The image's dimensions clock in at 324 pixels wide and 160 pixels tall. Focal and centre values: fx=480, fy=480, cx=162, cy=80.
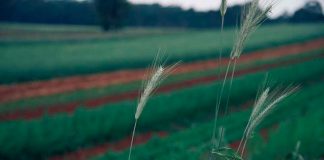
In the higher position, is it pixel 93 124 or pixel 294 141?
pixel 294 141

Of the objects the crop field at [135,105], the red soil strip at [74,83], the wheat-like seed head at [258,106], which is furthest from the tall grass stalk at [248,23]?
the red soil strip at [74,83]

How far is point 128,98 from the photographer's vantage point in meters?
17.9

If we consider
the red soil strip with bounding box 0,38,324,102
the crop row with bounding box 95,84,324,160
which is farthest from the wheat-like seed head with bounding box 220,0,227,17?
the red soil strip with bounding box 0,38,324,102

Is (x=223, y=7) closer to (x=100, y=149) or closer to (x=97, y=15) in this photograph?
(x=100, y=149)

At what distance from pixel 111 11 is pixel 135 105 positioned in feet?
131

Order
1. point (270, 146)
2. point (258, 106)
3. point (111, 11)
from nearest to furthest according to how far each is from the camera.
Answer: point (258, 106), point (270, 146), point (111, 11)

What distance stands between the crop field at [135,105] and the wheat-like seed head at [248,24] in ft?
0.40

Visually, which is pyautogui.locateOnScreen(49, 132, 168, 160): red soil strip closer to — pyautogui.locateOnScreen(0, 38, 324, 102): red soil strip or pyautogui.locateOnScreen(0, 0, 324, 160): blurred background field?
pyautogui.locateOnScreen(0, 0, 324, 160): blurred background field

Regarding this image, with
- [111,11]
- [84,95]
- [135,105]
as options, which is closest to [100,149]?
[135,105]

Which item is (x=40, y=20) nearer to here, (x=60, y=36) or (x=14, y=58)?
(x=60, y=36)

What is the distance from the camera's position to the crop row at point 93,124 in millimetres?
9328

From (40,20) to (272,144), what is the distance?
49.6 meters

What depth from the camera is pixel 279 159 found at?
6348mm

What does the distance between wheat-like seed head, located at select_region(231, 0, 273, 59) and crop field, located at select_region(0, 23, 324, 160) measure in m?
0.12
